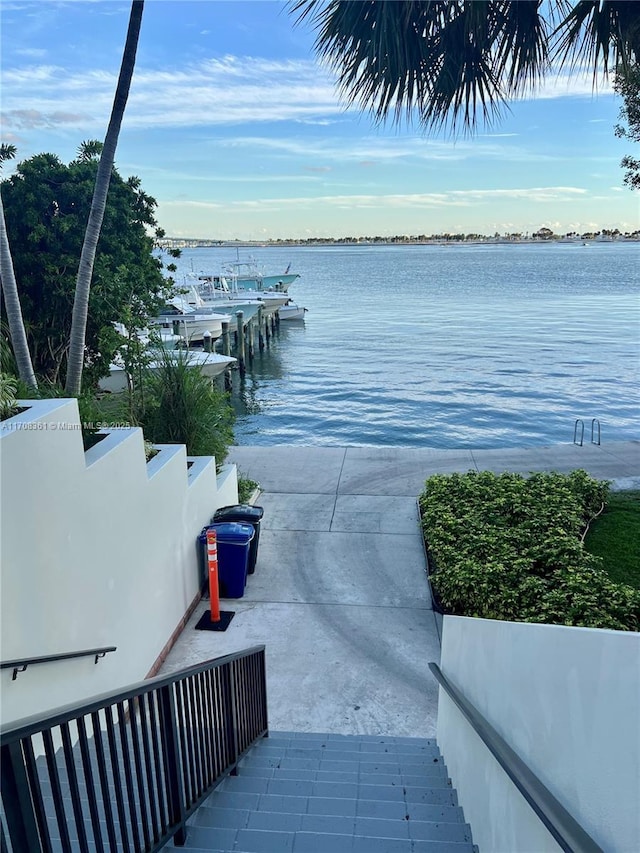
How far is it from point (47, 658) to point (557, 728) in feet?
9.91

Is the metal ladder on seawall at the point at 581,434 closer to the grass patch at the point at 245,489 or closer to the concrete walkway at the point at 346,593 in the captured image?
the concrete walkway at the point at 346,593

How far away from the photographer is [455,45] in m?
5.30

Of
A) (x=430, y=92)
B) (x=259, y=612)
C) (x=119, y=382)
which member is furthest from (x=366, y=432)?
(x=430, y=92)

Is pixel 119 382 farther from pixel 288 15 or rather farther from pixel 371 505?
pixel 288 15

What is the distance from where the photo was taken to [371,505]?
33.5ft

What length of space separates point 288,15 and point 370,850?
19.8 feet

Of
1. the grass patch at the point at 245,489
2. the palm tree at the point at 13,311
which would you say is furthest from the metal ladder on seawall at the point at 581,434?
the palm tree at the point at 13,311

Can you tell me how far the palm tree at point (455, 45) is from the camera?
16.5 feet

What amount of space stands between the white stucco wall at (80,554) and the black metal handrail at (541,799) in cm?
266

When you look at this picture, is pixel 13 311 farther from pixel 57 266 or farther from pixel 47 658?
pixel 57 266

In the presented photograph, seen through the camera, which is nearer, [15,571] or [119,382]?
[15,571]

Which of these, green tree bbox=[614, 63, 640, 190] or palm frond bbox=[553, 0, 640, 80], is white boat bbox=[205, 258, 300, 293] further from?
palm frond bbox=[553, 0, 640, 80]

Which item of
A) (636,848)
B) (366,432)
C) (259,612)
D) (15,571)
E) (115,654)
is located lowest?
(366,432)

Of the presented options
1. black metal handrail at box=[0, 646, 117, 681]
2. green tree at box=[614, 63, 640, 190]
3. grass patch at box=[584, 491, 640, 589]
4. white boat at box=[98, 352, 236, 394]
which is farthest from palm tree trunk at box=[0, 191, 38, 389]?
green tree at box=[614, 63, 640, 190]
